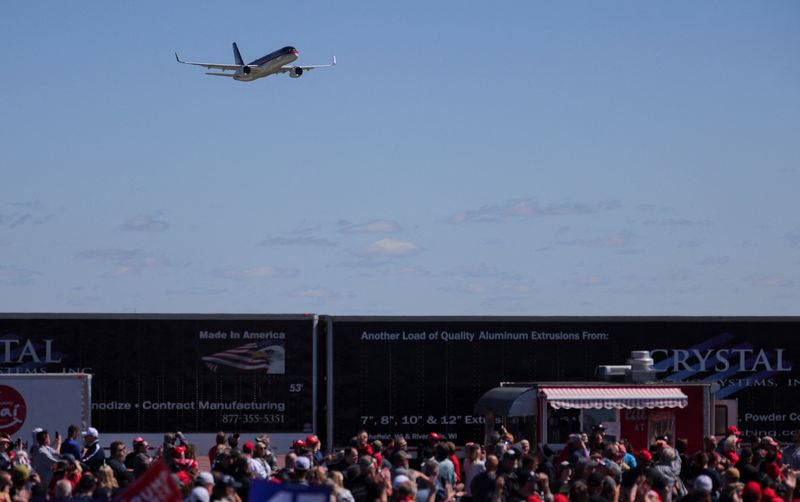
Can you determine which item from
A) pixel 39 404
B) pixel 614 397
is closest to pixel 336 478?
pixel 614 397

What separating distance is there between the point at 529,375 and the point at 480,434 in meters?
1.54

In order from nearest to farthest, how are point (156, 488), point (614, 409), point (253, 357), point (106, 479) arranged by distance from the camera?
point (156, 488) < point (106, 479) < point (614, 409) < point (253, 357)

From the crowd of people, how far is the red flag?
Answer: 3.26 ft

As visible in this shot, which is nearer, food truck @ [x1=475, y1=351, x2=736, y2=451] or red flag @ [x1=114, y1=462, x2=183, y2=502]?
red flag @ [x1=114, y1=462, x2=183, y2=502]

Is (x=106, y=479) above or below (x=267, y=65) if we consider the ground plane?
below

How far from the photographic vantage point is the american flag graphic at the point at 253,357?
1049 inches

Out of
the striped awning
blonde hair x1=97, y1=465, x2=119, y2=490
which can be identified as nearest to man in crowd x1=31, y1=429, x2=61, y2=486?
blonde hair x1=97, y1=465, x2=119, y2=490

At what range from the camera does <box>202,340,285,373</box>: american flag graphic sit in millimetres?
26641

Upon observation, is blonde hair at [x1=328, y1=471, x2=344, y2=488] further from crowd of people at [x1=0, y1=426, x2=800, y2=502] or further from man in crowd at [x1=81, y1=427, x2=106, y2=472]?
man in crowd at [x1=81, y1=427, x2=106, y2=472]

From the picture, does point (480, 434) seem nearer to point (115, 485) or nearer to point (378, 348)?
point (378, 348)

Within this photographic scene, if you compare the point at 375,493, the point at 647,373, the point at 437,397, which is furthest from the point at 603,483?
the point at 437,397

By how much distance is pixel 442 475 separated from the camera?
51.8ft

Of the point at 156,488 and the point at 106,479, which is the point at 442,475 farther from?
the point at 156,488

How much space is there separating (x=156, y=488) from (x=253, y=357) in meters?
17.2
